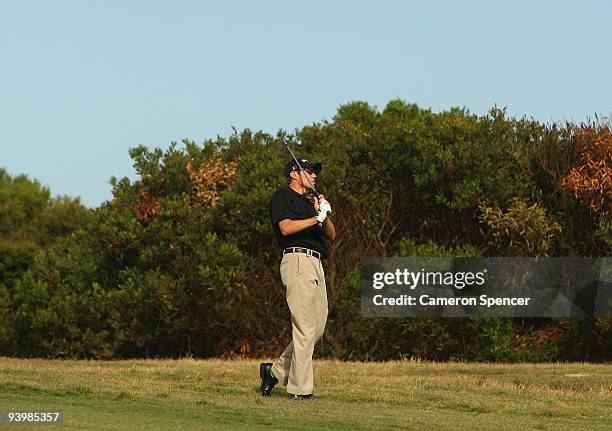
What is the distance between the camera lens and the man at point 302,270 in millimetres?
12055

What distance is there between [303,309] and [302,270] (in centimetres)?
40

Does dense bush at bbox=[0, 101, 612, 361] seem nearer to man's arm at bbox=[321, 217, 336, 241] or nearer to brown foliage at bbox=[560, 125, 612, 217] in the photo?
brown foliage at bbox=[560, 125, 612, 217]

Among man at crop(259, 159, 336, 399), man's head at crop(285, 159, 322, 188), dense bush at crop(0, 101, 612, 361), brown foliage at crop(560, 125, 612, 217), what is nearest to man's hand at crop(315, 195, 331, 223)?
man at crop(259, 159, 336, 399)

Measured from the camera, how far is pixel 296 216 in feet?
39.9

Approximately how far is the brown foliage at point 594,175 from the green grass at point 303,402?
9.62 metres

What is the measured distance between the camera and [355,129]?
2889 cm

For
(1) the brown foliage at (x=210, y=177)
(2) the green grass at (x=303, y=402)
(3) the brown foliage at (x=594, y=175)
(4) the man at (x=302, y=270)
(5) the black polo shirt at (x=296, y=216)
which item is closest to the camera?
(2) the green grass at (x=303, y=402)

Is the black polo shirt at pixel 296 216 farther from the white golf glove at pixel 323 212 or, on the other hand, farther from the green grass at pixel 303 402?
the green grass at pixel 303 402

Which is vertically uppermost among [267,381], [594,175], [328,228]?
[594,175]

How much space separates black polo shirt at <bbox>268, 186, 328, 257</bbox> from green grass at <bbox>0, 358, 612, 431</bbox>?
5.34 feet

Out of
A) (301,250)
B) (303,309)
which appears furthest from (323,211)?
(303,309)

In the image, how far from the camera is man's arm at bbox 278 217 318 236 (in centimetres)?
1195

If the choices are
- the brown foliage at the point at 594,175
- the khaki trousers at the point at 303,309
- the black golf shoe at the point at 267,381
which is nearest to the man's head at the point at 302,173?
the khaki trousers at the point at 303,309

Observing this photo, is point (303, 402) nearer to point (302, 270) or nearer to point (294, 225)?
point (302, 270)
